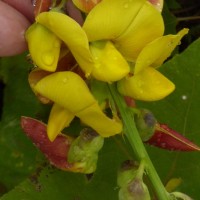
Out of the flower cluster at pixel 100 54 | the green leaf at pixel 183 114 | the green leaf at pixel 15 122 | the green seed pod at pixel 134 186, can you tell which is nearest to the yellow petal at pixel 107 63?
the flower cluster at pixel 100 54

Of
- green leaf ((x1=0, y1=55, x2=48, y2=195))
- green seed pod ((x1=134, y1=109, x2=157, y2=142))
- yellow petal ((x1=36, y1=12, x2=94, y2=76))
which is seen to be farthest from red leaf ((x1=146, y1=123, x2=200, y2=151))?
green leaf ((x1=0, y1=55, x2=48, y2=195))

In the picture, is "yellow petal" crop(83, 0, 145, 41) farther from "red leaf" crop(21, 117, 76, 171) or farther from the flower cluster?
"red leaf" crop(21, 117, 76, 171)

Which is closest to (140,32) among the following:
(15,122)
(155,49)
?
(155,49)

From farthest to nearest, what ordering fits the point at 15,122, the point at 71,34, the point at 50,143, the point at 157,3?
the point at 15,122 < the point at 50,143 < the point at 157,3 < the point at 71,34

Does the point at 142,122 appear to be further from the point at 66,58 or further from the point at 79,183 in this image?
the point at 79,183

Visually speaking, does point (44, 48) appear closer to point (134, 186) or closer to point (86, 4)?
point (86, 4)

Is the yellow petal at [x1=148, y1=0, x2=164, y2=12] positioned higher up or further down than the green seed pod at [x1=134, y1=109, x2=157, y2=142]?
higher up

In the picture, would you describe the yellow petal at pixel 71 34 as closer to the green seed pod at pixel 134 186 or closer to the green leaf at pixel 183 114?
the green seed pod at pixel 134 186
